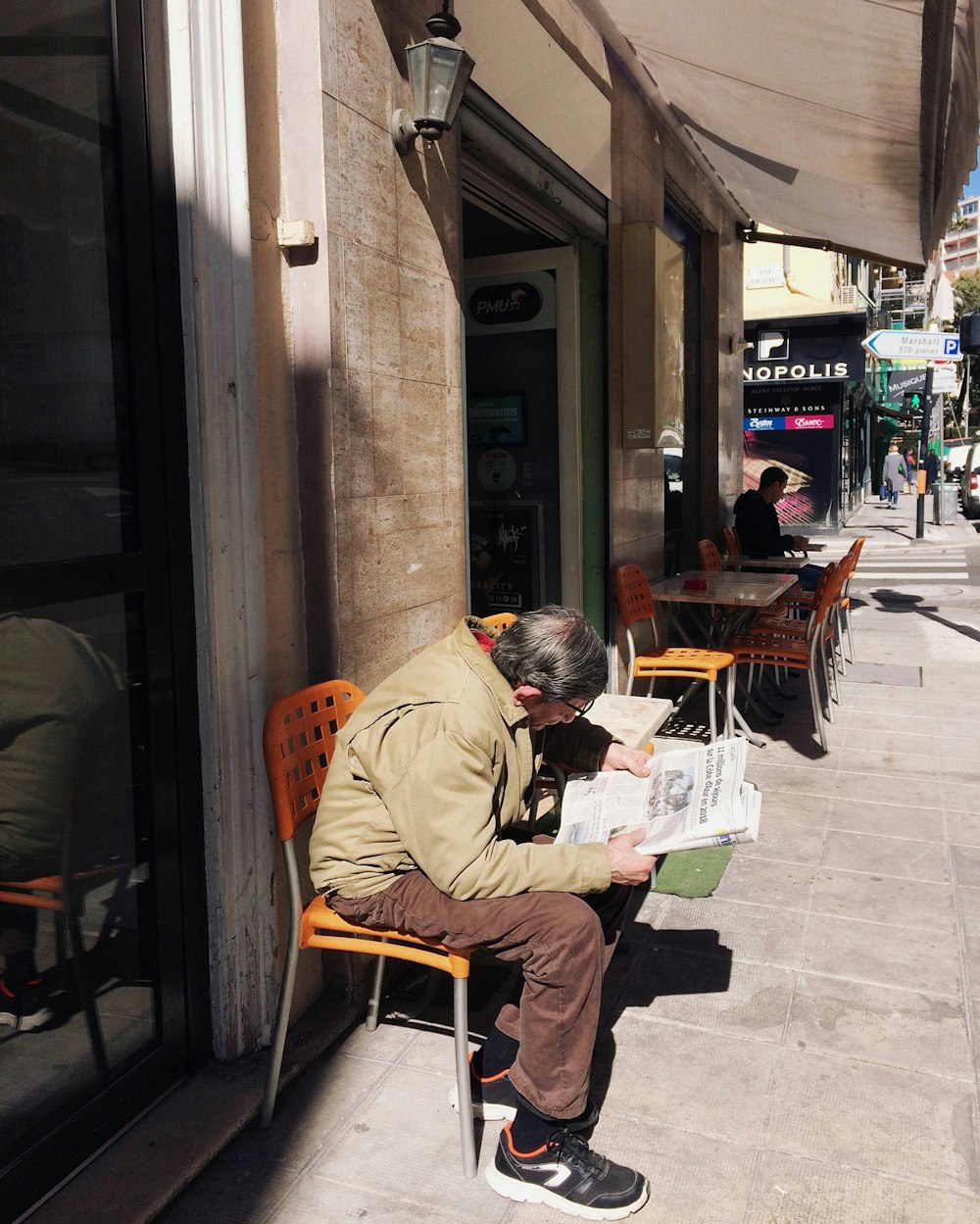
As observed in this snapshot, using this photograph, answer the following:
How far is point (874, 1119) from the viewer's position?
2.59 metres

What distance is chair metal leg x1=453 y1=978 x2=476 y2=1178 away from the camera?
92.8 inches

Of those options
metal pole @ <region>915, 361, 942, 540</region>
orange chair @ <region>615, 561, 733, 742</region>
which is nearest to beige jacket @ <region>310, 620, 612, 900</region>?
orange chair @ <region>615, 561, 733, 742</region>

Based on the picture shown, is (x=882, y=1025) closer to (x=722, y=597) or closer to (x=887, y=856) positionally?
(x=887, y=856)

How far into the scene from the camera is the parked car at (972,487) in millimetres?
25484

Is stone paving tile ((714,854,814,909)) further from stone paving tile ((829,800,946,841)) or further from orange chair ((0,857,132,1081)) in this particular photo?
orange chair ((0,857,132,1081))

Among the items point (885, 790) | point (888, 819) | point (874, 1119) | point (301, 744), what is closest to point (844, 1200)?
point (874, 1119)

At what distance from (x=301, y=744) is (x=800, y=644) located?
4180 millimetres

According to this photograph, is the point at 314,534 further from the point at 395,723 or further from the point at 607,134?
the point at 607,134

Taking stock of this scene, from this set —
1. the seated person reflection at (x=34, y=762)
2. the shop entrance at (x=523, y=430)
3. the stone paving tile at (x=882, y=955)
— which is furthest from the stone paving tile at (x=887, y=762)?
the seated person reflection at (x=34, y=762)

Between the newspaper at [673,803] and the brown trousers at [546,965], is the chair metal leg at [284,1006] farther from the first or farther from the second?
the newspaper at [673,803]

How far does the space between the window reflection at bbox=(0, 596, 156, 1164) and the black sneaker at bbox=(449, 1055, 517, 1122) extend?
2.78 ft

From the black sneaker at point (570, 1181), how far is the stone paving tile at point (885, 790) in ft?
10.2

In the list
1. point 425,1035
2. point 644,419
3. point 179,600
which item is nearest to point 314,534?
point 179,600

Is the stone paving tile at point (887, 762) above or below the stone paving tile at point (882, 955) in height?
above
